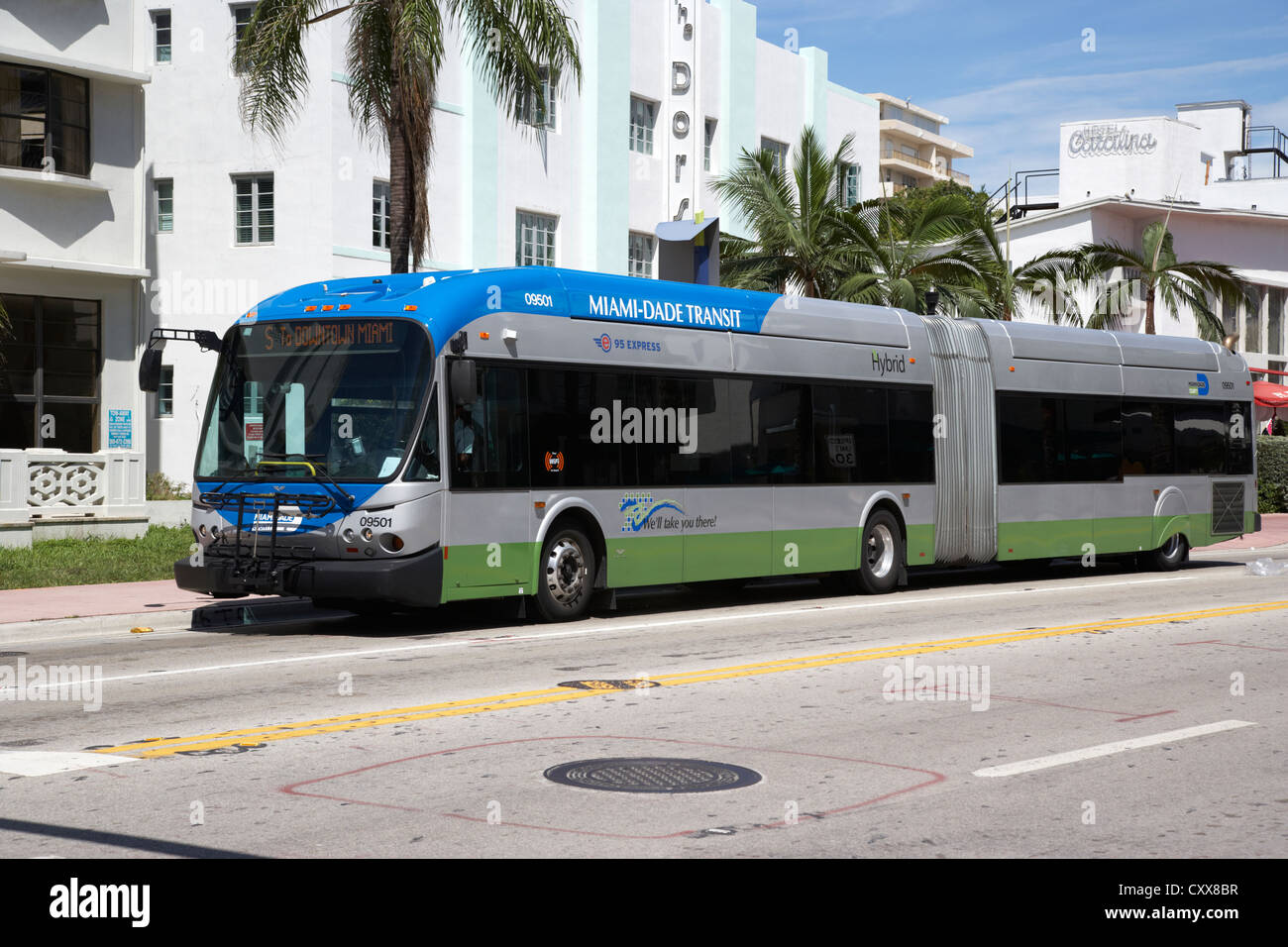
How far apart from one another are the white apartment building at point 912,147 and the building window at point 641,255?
226 ft

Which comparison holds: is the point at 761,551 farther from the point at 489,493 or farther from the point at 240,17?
the point at 240,17

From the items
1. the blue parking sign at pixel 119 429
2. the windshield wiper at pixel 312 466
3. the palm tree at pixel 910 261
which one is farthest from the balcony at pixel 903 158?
the windshield wiper at pixel 312 466

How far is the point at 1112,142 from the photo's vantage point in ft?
213

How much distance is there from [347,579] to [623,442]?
358 cm

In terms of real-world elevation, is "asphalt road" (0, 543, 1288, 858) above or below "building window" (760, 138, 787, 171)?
below

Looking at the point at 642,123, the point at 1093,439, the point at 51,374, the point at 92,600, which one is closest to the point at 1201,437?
the point at 1093,439

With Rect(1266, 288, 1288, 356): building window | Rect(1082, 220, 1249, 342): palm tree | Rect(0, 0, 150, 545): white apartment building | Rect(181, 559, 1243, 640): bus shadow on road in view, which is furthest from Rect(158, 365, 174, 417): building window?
Rect(1266, 288, 1288, 356): building window

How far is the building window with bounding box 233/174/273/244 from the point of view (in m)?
31.7

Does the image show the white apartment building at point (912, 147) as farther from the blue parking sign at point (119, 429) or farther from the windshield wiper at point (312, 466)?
the windshield wiper at point (312, 466)

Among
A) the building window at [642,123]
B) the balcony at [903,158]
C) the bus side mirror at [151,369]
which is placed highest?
the balcony at [903,158]

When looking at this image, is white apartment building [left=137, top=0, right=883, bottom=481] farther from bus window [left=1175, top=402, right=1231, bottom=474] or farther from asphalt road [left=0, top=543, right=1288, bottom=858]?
asphalt road [left=0, top=543, right=1288, bottom=858]

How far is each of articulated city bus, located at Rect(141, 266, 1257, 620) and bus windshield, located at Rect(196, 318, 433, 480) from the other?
2cm

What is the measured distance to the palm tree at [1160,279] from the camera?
3912cm
